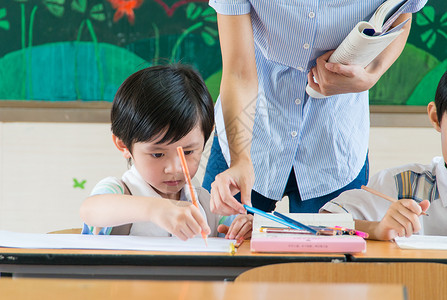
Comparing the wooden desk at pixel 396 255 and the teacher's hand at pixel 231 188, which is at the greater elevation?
the teacher's hand at pixel 231 188

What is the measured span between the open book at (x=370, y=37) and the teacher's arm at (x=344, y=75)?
0.02 meters

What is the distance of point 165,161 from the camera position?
4.88ft

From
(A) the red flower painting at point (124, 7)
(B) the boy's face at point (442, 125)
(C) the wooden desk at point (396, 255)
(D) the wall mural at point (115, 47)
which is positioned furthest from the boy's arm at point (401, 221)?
(A) the red flower painting at point (124, 7)

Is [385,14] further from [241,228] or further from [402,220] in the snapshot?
[241,228]

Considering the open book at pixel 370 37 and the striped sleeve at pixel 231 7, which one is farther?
the striped sleeve at pixel 231 7

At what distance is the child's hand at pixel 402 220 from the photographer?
132 centimetres

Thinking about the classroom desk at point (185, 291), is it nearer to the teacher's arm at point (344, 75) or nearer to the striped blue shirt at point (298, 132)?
the teacher's arm at point (344, 75)

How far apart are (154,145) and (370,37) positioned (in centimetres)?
61

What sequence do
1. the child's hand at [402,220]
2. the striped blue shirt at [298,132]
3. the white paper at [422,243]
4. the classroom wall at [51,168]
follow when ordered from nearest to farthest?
the white paper at [422,243]
the child's hand at [402,220]
the striped blue shirt at [298,132]
the classroom wall at [51,168]

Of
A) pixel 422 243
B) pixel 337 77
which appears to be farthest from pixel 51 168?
pixel 422 243

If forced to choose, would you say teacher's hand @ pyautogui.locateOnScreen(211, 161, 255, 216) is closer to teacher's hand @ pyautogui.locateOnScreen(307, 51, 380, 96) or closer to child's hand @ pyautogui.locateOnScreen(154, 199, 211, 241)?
child's hand @ pyautogui.locateOnScreen(154, 199, 211, 241)

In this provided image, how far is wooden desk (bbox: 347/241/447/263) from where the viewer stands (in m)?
1.07

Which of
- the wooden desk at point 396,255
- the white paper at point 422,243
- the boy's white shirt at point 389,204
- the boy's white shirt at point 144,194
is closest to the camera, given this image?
the wooden desk at point 396,255

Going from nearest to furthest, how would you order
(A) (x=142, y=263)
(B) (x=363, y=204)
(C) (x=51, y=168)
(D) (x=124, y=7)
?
(A) (x=142, y=263) < (B) (x=363, y=204) < (D) (x=124, y=7) < (C) (x=51, y=168)
